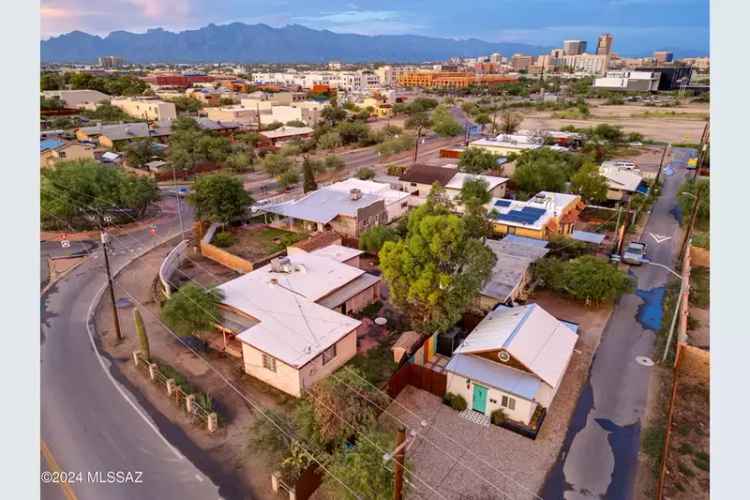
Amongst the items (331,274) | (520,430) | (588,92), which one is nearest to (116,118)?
(331,274)

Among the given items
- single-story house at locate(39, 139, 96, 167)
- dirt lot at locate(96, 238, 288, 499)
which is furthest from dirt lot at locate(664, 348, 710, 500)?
single-story house at locate(39, 139, 96, 167)

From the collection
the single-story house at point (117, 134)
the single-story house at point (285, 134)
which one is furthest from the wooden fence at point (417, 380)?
the single-story house at point (285, 134)

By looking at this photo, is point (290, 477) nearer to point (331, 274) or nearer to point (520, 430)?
point (520, 430)

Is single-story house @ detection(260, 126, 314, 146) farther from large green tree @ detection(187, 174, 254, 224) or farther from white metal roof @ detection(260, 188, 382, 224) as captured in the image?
large green tree @ detection(187, 174, 254, 224)

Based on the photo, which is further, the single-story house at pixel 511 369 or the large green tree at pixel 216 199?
the large green tree at pixel 216 199

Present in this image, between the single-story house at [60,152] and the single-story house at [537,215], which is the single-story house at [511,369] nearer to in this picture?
the single-story house at [537,215]
